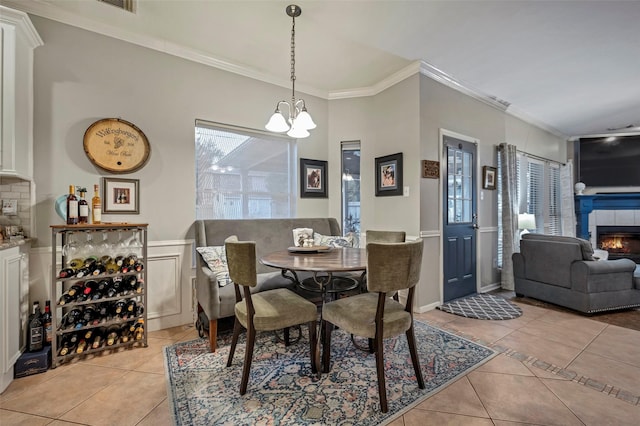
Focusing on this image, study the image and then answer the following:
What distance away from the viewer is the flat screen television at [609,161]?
5566mm

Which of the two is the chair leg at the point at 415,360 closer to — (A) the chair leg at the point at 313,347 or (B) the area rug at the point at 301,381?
(B) the area rug at the point at 301,381

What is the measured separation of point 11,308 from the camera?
188cm

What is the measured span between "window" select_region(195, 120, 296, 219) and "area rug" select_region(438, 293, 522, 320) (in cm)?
233

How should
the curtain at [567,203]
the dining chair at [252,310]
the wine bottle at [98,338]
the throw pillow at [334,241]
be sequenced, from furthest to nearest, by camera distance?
the curtain at [567,203], the throw pillow at [334,241], the wine bottle at [98,338], the dining chair at [252,310]

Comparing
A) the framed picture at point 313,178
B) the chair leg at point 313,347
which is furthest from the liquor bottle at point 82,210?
the framed picture at point 313,178

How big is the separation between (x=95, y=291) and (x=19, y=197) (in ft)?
3.16

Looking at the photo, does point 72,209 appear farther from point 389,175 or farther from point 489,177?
point 489,177

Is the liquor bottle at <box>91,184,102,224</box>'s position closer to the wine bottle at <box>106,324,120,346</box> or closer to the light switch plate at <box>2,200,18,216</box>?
the light switch plate at <box>2,200,18,216</box>

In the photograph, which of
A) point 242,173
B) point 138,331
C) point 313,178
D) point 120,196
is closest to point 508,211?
point 313,178

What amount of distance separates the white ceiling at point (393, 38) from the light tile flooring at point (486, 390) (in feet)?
9.46

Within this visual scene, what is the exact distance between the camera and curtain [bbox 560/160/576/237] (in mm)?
5738

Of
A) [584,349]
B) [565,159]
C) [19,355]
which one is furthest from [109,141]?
[565,159]

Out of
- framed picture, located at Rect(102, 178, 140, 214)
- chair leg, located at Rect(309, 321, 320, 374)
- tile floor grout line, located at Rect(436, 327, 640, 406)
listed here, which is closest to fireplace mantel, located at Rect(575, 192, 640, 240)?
tile floor grout line, located at Rect(436, 327, 640, 406)

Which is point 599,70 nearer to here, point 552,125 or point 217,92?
point 552,125
